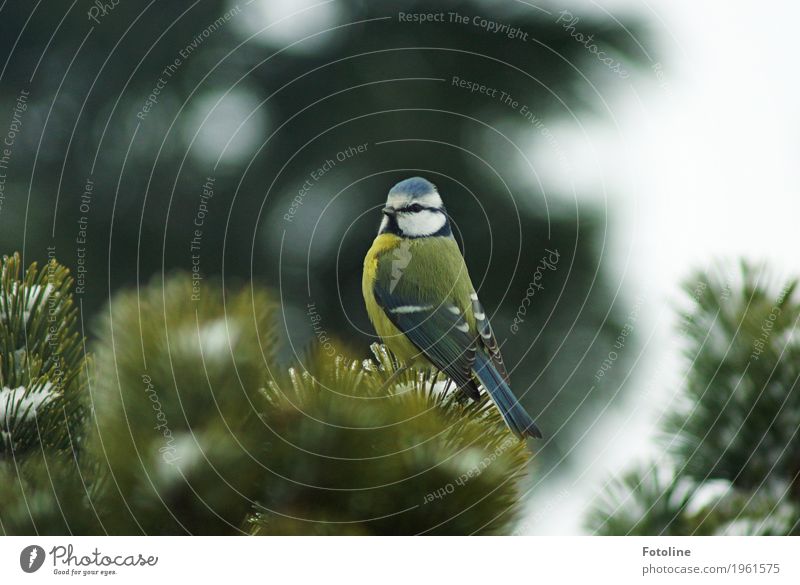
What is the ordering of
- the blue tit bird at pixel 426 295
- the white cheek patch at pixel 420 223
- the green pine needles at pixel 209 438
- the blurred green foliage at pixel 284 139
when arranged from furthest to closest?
the blurred green foliage at pixel 284 139
the white cheek patch at pixel 420 223
the blue tit bird at pixel 426 295
the green pine needles at pixel 209 438

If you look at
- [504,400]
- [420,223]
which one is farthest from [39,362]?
[420,223]

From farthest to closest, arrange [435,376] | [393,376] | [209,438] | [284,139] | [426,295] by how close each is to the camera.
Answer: [284,139] → [426,295] → [435,376] → [393,376] → [209,438]

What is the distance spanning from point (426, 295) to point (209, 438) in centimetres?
51

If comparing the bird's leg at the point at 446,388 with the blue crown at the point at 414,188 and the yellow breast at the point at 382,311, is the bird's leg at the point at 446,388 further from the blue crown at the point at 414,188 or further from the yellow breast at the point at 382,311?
the blue crown at the point at 414,188

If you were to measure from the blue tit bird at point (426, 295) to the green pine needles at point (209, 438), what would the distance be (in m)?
0.28

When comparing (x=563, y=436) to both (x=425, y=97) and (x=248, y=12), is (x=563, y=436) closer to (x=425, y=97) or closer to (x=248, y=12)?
(x=425, y=97)

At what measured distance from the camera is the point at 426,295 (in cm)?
113

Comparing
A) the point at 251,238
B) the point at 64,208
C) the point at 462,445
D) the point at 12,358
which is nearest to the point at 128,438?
the point at 12,358

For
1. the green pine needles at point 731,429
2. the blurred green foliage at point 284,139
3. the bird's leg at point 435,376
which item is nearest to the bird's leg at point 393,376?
the bird's leg at point 435,376

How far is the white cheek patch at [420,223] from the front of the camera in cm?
118

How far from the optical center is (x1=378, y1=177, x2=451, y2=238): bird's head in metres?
1.18

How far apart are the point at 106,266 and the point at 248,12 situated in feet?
1.92

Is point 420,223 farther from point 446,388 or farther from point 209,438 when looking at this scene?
point 209,438

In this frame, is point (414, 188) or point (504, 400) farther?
point (414, 188)
